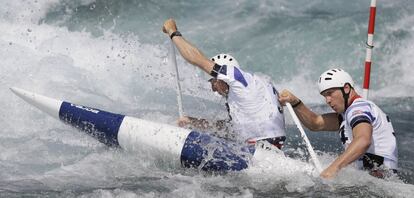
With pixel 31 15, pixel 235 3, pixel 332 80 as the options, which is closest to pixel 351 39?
pixel 235 3

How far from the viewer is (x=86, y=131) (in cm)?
716

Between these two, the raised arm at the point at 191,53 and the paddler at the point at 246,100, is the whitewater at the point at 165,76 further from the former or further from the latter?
the raised arm at the point at 191,53

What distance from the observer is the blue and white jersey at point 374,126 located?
5668 millimetres

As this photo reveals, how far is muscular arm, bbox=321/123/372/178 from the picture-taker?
552 cm

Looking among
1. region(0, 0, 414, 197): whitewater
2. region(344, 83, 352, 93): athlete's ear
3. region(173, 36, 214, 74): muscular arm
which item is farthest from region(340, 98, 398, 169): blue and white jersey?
region(173, 36, 214, 74): muscular arm

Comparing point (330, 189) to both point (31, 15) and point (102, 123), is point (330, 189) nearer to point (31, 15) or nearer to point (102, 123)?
point (102, 123)

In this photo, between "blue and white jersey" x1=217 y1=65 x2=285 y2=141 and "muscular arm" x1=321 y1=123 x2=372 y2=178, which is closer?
"muscular arm" x1=321 y1=123 x2=372 y2=178

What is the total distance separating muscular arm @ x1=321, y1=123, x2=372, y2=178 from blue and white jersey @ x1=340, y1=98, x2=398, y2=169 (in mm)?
55

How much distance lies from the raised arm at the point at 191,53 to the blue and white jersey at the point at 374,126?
3.68 feet

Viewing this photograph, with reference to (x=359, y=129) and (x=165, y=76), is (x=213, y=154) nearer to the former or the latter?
(x=359, y=129)

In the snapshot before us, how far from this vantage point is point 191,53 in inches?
251

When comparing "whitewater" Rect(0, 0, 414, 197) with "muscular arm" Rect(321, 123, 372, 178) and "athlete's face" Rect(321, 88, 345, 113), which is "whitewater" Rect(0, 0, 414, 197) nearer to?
"muscular arm" Rect(321, 123, 372, 178)

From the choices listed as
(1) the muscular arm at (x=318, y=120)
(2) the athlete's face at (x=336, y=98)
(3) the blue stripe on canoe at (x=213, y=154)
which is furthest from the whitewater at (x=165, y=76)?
(2) the athlete's face at (x=336, y=98)

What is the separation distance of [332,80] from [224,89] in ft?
3.00
